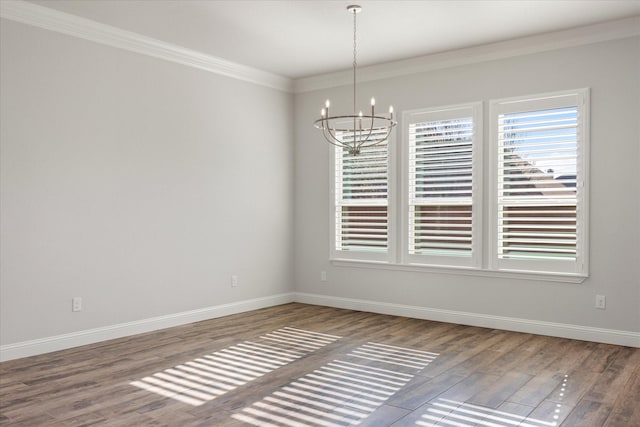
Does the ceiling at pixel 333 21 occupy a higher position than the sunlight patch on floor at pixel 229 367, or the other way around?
the ceiling at pixel 333 21

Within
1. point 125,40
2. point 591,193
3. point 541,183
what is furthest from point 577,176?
point 125,40

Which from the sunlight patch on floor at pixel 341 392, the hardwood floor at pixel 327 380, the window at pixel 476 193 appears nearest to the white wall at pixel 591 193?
the window at pixel 476 193

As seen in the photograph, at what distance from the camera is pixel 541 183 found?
5.21m

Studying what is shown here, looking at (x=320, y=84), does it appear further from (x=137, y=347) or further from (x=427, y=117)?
(x=137, y=347)

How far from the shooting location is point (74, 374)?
13.0ft

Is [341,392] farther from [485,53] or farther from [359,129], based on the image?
[485,53]

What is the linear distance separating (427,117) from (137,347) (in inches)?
151

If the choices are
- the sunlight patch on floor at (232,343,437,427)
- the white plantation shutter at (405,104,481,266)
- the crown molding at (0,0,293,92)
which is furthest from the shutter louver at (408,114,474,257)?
the crown molding at (0,0,293,92)

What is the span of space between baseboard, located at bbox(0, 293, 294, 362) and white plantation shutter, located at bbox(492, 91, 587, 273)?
2.97m

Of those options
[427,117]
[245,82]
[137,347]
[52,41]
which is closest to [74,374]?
[137,347]

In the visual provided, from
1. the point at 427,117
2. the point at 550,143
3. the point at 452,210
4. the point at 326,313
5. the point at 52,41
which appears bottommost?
the point at 326,313

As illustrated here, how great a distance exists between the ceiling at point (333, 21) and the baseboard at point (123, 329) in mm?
2810

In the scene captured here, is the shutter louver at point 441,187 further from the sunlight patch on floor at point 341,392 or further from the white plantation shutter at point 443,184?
the sunlight patch on floor at point 341,392

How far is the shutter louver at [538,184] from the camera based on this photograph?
16.7 feet
